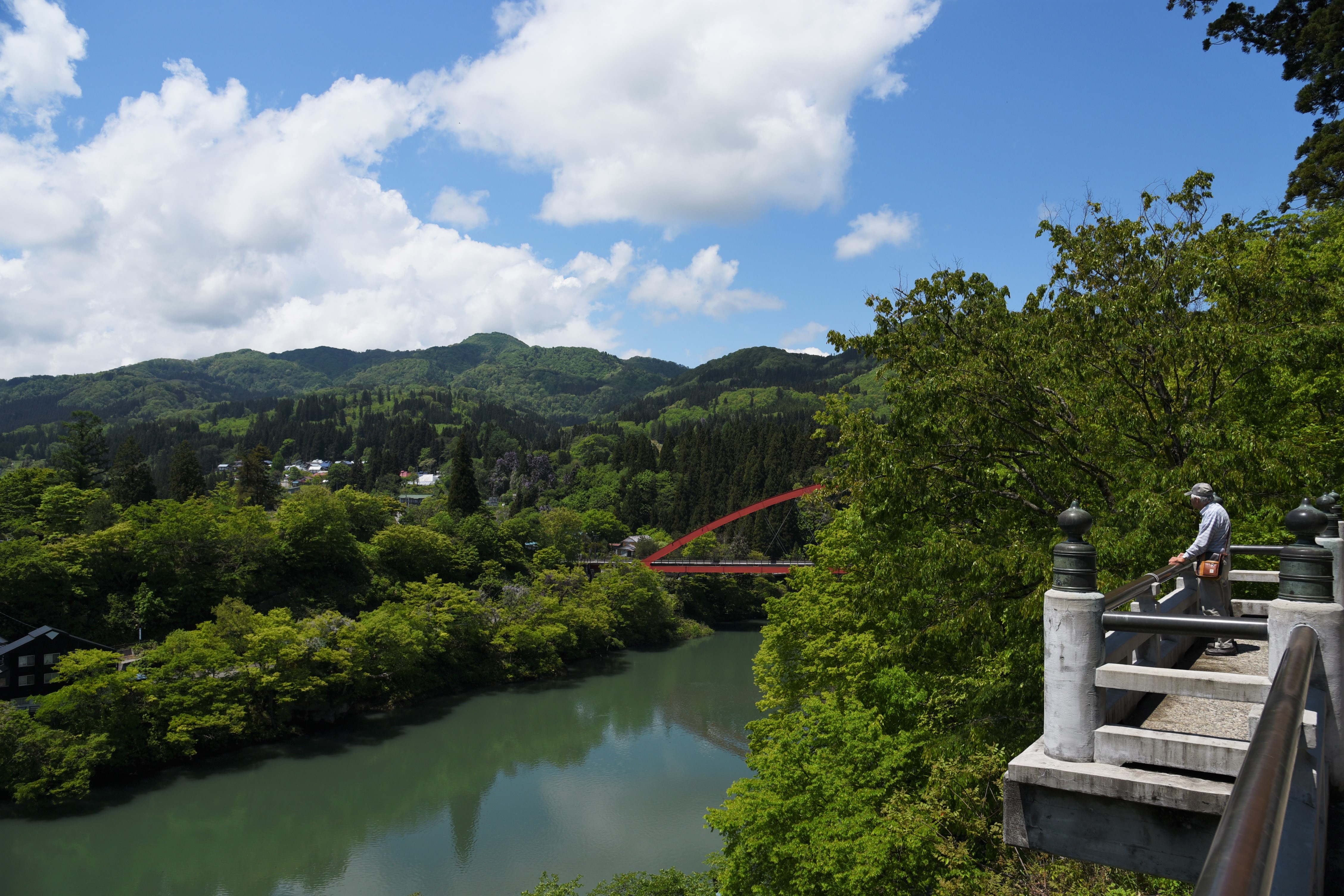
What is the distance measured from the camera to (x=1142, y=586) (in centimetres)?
426

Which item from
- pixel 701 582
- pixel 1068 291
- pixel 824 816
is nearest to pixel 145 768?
pixel 824 816

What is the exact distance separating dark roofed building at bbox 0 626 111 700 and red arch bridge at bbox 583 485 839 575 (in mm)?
27429

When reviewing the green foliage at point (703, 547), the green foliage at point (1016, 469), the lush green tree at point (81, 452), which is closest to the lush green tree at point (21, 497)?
the lush green tree at point (81, 452)

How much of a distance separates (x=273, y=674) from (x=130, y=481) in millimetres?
24795

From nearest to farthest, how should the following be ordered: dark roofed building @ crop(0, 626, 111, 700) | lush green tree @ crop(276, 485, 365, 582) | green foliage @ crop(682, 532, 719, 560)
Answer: dark roofed building @ crop(0, 626, 111, 700) < lush green tree @ crop(276, 485, 365, 582) < green foliage @ crop(682, 532, 719, 560)

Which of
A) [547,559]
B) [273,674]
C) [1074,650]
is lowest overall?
[273,674]

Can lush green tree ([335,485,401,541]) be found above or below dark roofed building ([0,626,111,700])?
above

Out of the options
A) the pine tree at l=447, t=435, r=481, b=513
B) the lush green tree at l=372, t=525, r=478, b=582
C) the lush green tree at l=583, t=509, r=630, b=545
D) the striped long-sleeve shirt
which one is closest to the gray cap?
the striped long-sleeve shirt

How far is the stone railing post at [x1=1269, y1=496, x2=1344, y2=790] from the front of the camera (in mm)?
2977

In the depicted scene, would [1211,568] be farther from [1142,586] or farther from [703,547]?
[703,547]

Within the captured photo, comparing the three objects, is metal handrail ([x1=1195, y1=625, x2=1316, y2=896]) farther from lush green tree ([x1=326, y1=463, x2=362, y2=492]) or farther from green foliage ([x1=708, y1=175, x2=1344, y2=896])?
lush green tree ([x1=326, y1=463, x2=362, y2=492])

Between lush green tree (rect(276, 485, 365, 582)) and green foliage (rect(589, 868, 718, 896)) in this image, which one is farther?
lush green tree (rect(276, 485, 365, 582))

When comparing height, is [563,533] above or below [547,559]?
above

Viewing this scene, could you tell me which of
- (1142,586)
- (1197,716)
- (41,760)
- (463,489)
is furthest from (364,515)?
(1197,716)
